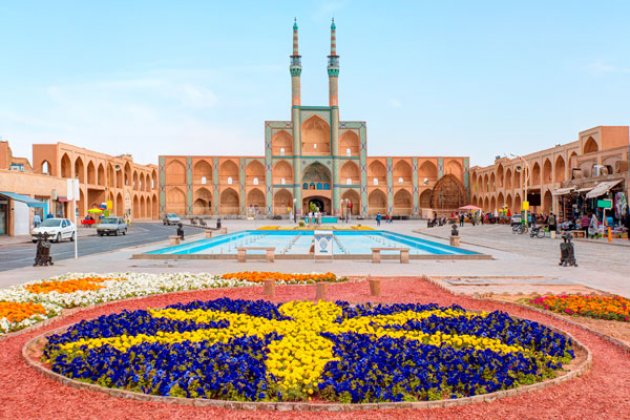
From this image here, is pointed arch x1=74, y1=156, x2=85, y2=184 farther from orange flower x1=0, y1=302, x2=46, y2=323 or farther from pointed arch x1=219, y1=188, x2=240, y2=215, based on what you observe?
orange flower x1=0, y1=302, x2=46, y2=323

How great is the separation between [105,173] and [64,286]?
4156 cm

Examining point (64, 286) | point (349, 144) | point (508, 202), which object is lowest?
point (64, 286)

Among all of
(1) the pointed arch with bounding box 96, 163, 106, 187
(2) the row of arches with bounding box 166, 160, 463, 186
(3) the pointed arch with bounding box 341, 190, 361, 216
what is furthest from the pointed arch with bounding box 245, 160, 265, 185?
(1) the pointed arch with bounding box 96, 163, 106, 187

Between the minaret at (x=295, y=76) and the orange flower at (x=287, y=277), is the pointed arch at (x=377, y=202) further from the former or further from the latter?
the orange flower at (x=287, y=277)

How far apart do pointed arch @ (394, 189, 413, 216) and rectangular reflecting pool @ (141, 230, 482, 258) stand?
31860mm

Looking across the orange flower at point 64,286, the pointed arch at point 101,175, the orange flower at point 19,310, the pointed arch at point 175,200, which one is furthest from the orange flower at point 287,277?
the pointed arch at point 175,200

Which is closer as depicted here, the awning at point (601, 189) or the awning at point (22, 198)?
the awning at point (601, 189)

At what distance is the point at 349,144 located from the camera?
61312 millimetres

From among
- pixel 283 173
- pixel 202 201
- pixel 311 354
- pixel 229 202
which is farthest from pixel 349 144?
pixel 311 354

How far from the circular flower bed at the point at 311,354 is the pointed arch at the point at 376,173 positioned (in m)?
56.3

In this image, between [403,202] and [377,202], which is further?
[403,202]

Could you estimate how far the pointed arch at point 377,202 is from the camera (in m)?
62.4

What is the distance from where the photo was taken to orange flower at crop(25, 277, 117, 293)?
8368mm

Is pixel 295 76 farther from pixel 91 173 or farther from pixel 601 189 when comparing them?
pixel 601 189
